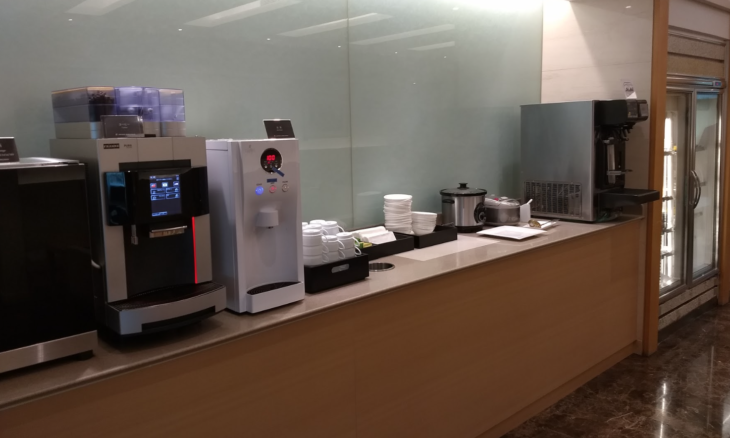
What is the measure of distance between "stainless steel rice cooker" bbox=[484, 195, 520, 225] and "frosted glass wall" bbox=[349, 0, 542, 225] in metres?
0.24

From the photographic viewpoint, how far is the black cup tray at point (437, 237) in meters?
2.93

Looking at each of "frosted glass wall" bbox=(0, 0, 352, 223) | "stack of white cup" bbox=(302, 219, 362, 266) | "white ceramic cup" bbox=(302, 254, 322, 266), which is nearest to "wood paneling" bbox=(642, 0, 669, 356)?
"frosted glass wall" bbox=(0, 0, 352, 223)

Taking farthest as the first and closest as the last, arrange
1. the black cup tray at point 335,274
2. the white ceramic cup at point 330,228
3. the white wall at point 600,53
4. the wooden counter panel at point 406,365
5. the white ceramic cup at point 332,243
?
the white wall at point 600,53
the white ceramic cup at point 330,228
the white ceramic cup at point 332,243
the black cup tray at point 335,274
the wooden counter panel at point 406,365

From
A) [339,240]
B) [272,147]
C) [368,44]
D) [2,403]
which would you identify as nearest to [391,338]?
[339,240]

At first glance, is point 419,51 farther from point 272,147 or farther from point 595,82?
point 272,147

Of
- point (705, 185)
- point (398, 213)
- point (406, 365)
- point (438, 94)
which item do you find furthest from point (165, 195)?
point (705, 185)

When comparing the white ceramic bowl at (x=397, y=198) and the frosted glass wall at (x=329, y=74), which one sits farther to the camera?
the white ceramic bowl at (x=397, y=198)

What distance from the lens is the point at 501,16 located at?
12.1 feet

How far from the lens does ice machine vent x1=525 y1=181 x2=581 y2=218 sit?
3.55m

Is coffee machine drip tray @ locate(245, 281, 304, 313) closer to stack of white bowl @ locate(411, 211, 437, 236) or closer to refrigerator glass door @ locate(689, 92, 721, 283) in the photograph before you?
stack of white bowl @ locate(411, 211, 437, 236)

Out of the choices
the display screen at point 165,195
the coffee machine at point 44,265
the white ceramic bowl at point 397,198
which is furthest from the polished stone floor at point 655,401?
the coffee machine at point 44,265

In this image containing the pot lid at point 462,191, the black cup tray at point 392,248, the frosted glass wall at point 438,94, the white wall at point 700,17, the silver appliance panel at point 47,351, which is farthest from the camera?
the white wall at point 700,17

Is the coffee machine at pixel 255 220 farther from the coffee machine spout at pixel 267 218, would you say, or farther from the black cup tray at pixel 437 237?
the black cup tray at pixel 437 237

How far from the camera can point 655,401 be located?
316cm
